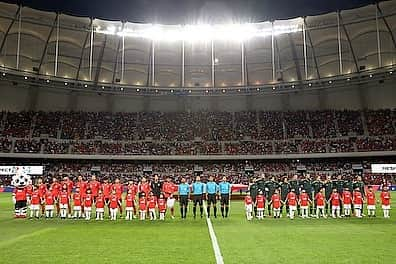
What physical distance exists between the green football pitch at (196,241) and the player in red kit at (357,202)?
45.5 inches


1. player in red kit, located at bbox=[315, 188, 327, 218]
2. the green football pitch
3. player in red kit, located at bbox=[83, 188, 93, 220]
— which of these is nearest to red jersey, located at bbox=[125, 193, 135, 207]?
the green football pitch

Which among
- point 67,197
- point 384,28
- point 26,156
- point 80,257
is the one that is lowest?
point 80,257

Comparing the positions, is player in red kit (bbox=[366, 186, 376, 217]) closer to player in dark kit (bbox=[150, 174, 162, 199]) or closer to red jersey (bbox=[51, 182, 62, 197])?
player in dark kit (bbox=[150, 174, 162, 199])

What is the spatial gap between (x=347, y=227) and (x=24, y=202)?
15.5 metres

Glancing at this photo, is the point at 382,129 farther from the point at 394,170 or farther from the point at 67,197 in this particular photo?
the point at 67,197

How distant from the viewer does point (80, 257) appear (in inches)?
409

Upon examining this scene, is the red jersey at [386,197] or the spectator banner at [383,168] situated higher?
the spectator banner at [383,168]

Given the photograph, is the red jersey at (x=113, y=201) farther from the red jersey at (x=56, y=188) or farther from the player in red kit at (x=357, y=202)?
the player in red kit at (x=357, y=202)

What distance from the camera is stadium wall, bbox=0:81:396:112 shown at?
52219mm

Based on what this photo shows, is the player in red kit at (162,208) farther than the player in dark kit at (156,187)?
No

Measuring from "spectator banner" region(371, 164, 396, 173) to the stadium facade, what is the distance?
9.32 m

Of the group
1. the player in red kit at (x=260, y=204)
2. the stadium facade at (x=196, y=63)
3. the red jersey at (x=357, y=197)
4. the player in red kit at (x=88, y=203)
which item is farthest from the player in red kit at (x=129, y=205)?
the stadium facade at (x=196, y=63)

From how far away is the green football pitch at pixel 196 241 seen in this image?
1031 cm

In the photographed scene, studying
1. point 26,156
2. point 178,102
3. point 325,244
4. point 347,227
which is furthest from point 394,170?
point 26,156
